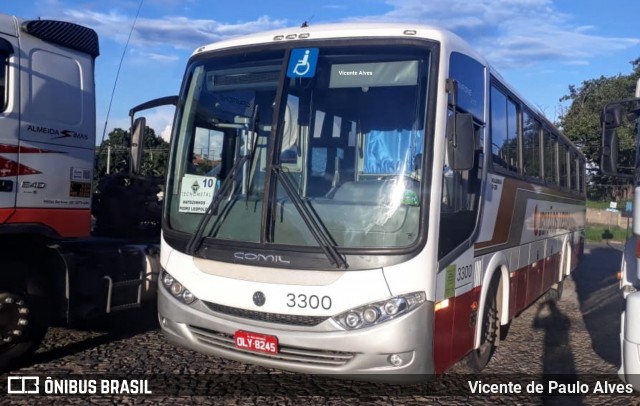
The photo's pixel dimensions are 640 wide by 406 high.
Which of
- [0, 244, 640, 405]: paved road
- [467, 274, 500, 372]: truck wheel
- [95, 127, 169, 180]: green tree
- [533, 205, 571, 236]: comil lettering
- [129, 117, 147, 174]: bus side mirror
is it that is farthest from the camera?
[533, 205, 571, 236]: comil lettering

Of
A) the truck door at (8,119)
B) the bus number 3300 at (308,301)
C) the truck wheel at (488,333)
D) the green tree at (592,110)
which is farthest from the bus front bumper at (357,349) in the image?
the green tree at (592,110)

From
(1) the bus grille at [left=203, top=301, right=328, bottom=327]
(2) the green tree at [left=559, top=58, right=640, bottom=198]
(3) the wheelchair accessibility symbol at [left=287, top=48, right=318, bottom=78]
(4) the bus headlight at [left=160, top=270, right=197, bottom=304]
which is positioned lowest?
(1) the bus grille at [left=203, top=301, right=328, bottom=327]

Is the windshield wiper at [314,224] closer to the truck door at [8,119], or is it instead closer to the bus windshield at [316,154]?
the bus windshield at [316,154]

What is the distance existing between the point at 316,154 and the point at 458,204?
4.14 ft

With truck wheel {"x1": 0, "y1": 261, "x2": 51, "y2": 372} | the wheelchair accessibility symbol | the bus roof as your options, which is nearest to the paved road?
truck wheel {"x1": 0, "y1": 261, "x2": 51, "y2": 372}

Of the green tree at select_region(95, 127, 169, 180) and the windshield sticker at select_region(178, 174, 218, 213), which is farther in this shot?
the green tree at select_region(95, 127, 169, 180)

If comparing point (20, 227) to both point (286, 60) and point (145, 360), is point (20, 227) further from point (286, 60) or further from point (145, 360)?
point (286, 60)

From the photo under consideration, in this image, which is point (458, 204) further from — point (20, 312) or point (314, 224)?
point (20, 312)

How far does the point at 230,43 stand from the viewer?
18.7 feet

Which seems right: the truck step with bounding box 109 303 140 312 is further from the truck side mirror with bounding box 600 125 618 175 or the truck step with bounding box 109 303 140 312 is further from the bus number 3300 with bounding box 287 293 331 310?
the truck side mirror with bounding box 600 125 618 175

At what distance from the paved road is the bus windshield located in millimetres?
1429

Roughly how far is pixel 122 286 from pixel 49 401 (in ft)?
5.38

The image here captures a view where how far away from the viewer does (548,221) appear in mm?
9680

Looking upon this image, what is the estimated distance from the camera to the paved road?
5438mm
